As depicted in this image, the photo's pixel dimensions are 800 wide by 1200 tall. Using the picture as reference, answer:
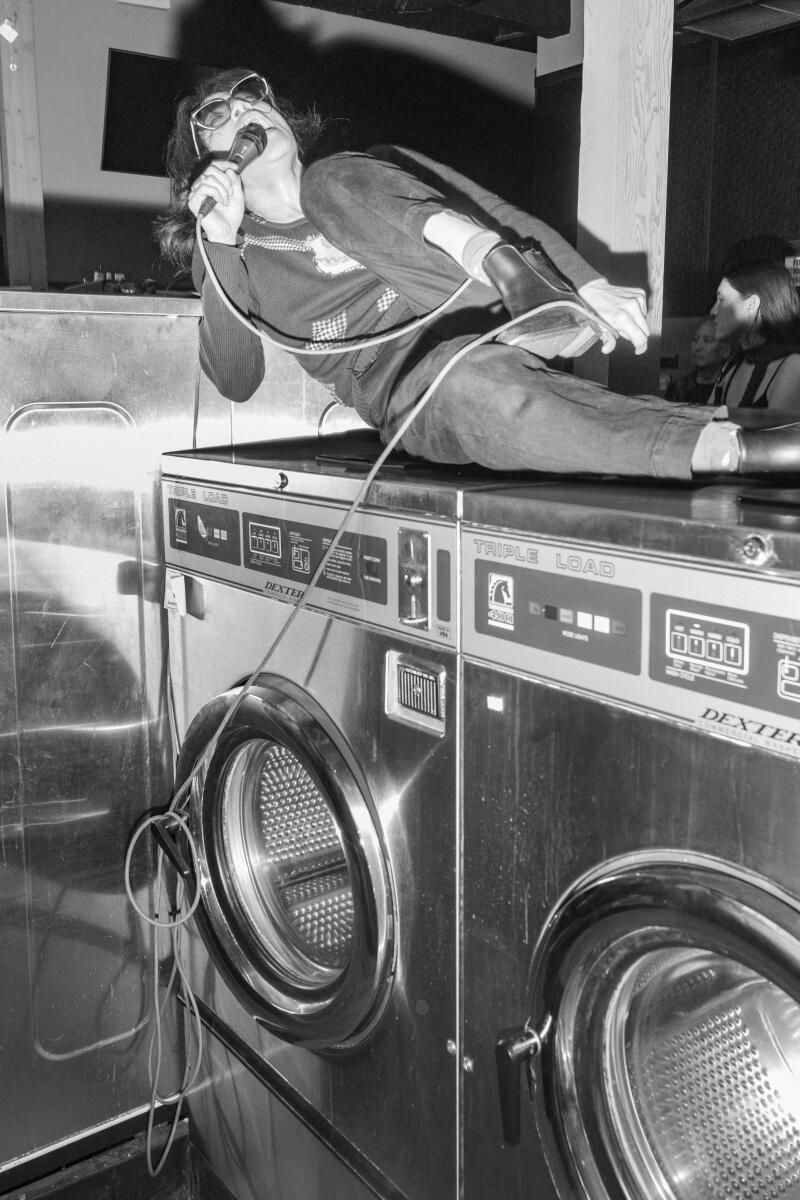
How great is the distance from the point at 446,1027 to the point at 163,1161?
3.18ft

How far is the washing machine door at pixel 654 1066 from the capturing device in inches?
42.0

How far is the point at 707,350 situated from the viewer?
3.82 metres

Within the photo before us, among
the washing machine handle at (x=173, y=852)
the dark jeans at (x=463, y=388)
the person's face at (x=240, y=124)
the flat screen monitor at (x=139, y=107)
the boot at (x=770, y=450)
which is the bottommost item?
the washing machine handle at (x=173, y=852)

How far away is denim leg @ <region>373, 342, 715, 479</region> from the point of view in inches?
48.6

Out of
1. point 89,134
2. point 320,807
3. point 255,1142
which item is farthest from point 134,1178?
point 89,134

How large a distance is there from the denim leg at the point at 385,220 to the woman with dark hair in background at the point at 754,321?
1.64 metres

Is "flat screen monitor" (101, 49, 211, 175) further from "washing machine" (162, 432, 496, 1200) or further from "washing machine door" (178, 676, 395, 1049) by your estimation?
"washing machine door" (178, 676, 395, 1049)

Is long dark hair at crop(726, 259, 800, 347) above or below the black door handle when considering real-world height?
above

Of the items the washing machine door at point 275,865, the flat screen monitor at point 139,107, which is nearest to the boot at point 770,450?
the washing machine door at point 275,865

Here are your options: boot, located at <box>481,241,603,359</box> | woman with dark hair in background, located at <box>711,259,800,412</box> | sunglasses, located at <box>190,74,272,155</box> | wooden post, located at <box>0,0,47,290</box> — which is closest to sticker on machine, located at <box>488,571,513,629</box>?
boot, located at <box>481,241,603,359</box>

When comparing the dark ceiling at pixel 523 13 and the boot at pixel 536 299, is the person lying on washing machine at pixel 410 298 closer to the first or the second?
the boot at pixel 536 299

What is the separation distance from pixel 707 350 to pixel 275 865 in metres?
2.76

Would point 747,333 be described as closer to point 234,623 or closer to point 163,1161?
point 234,623

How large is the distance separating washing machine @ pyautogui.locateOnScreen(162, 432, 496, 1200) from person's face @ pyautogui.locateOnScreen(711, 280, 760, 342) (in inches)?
70.6
